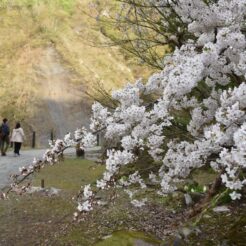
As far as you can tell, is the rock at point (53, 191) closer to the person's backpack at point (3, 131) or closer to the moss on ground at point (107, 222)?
the moss on ground at point (107, 222)

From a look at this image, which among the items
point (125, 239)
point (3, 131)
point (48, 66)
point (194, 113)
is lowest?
point (125, 239)

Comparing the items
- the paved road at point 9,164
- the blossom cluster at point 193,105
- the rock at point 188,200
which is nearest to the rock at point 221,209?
the rock at point 188,200

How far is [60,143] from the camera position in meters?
4.50

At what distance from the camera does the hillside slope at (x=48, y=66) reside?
3475cm

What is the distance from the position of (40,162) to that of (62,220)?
217 inches

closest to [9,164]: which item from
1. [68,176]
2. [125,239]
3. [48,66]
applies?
[68,176]

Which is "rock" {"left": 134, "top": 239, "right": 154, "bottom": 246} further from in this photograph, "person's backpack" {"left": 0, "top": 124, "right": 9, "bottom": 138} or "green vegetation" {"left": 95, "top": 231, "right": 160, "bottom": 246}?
"person's backpack" {"left": 0, "top": 124, "right": 9, "bottom": 138}

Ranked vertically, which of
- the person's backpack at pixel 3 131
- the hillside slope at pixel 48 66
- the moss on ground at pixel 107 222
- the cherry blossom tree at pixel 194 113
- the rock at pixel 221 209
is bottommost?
the moss on ground at pixel 107 222

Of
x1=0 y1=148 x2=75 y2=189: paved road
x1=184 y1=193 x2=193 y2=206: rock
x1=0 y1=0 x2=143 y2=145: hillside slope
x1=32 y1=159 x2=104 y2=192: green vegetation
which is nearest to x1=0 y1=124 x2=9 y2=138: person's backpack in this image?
x1=0 y1=148 x2=75 y2=189: paved road

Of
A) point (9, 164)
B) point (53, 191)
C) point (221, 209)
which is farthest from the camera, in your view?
point (9, 164)

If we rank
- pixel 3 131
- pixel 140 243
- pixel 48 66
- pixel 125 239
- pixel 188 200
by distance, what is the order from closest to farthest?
pixel 140 243
pixel 125 239
pixel 188 200
pixel 3 131
pixel 48 66

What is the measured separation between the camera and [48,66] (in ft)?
128

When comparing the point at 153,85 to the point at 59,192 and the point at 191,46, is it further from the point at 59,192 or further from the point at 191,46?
the point at 59,192

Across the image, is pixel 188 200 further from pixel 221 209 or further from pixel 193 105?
A: pixel 193 105
